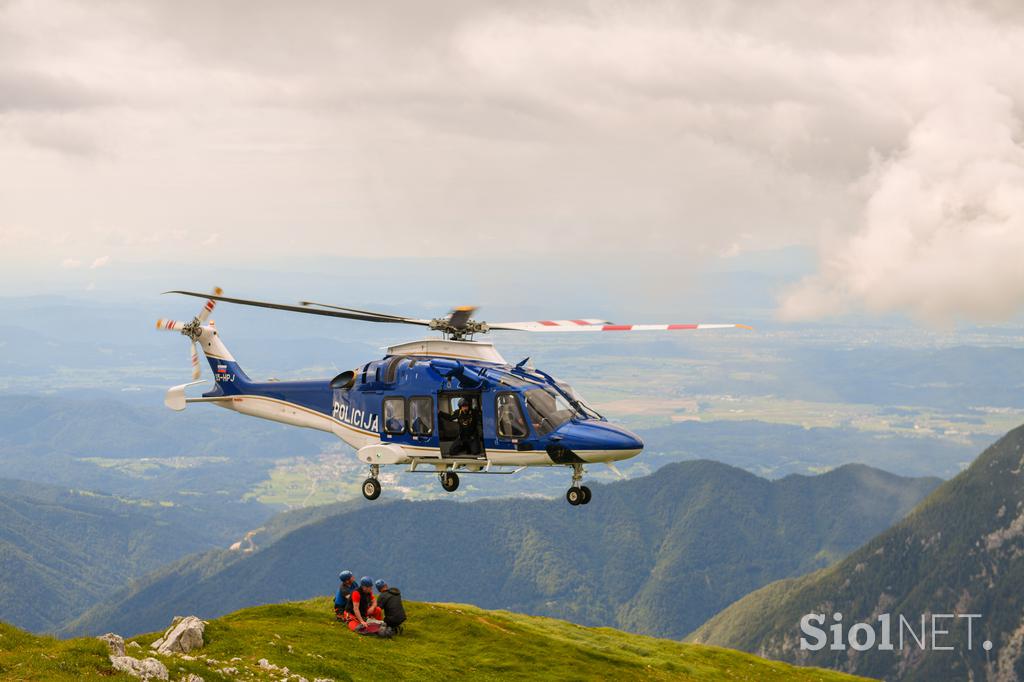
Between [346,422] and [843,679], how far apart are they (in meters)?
60.5

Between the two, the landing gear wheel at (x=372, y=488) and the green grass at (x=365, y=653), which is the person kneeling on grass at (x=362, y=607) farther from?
the landing gear wheel at (x=372, y=488)

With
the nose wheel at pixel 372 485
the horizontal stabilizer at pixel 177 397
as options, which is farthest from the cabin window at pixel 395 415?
the horizontal stabilizer at pixel 177 397

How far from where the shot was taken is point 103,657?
30953 mm

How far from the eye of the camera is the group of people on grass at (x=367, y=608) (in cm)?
4509

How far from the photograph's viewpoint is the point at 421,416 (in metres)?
42.2

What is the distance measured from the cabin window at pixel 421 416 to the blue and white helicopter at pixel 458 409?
0.14ft

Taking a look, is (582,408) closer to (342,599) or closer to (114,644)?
(342,599)

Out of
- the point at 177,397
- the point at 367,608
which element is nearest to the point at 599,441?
the point at 367,608

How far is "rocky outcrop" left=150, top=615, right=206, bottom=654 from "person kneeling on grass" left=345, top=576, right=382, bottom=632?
829 centimetres

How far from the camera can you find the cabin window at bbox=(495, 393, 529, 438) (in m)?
40.0

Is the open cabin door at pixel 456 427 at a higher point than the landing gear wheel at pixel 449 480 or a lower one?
higher

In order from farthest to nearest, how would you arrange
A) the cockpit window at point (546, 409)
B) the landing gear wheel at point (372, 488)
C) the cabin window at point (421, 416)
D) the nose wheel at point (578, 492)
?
the landing gear wheel at point (372, 488) < the cabin window at point (421, 416) < the cockpit window at point (546, 409) < the nose wheel at point (578, 492)

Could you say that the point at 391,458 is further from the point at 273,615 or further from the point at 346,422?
the point at 273,615

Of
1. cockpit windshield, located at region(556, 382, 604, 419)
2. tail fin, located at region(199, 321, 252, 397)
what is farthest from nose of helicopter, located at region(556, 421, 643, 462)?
tail fin, located at region(199, 321, 252, 397)
